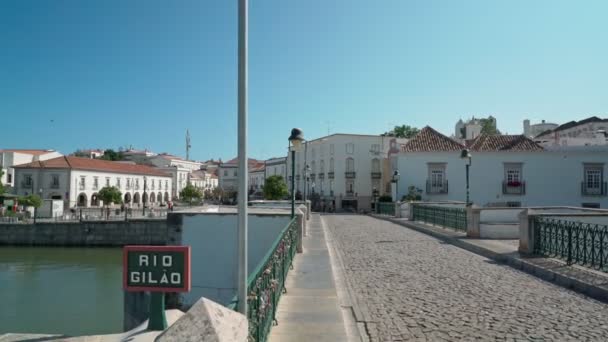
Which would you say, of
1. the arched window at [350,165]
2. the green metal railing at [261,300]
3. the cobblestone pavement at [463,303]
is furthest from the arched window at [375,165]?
the green metal railing at [261,300]

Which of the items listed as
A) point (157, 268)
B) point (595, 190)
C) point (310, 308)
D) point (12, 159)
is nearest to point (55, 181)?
point (12, 159)

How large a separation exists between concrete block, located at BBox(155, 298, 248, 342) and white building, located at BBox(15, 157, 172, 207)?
5185cm

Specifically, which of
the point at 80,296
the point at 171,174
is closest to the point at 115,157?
the point at 171,174

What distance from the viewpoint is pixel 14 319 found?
15.4 m

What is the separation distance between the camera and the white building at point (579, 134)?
36.8m

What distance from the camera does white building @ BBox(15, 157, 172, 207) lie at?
4762 centimetres

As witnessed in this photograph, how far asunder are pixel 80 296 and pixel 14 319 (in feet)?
11.4

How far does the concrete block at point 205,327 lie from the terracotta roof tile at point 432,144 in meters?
33.4

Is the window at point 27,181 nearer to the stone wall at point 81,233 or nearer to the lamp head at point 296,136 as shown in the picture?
the stone wall at point 81,233

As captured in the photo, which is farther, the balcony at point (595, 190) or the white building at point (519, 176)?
the white building at point (519, 176)

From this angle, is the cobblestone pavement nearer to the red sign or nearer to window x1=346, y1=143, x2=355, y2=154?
the red sign

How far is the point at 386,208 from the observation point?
103ft

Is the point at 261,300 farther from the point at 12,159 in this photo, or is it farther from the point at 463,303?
the point at 12,159

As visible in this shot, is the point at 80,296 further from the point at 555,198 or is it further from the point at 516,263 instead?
the point at 555,198
